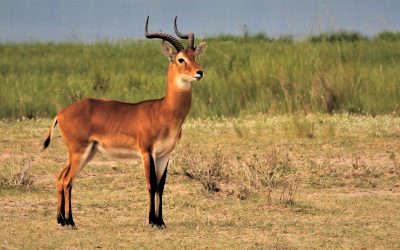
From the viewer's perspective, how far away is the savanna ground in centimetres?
834

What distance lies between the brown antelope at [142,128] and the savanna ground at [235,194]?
17.1 inches

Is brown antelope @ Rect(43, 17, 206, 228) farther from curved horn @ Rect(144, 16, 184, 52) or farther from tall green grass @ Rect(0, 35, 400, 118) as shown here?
tall green grass @ Rect(0, 35, 400, 118)

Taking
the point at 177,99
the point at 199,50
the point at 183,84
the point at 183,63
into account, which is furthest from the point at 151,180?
the point at 199,50

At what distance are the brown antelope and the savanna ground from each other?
0.43 metres

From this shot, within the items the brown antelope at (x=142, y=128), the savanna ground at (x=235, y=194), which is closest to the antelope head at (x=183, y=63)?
the brown antelope at (x=142, y=128)

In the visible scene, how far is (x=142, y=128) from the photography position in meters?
8.47

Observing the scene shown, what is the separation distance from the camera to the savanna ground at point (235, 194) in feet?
27.3

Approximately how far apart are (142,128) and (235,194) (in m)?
A: 2.39

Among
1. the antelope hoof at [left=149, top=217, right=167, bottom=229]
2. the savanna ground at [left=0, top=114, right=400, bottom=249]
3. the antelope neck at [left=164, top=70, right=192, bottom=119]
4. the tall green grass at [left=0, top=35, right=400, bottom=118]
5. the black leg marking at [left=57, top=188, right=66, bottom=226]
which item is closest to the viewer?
the savanna ground at [left=0, top=114, right=400, bottom=249]

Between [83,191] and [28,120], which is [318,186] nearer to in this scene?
[83,191]

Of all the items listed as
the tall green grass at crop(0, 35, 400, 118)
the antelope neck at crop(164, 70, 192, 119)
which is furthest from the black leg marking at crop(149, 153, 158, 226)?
the tall green grass at crop(0, 35, 400, 118)

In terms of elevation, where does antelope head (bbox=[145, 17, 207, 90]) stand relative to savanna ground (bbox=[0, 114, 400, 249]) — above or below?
above

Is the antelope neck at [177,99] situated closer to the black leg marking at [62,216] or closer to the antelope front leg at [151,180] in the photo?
the antelope front leg at [151,180]

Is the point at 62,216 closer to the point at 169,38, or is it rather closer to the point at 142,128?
the point at 142,128
